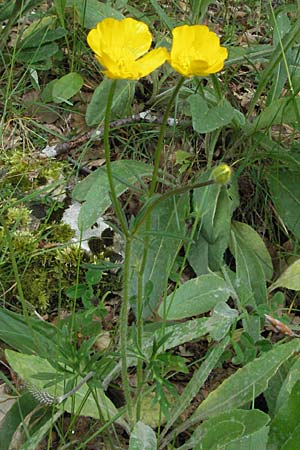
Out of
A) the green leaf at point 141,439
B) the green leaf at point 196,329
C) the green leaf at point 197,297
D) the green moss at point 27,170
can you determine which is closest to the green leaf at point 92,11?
the green moss at point 27,170

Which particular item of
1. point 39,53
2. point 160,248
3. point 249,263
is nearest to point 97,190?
point 160,248

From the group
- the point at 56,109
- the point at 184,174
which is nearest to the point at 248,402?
the point at 184,174

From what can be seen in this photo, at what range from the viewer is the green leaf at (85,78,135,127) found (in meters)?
2.11

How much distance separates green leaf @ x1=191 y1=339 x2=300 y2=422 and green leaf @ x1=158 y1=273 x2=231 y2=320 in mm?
201

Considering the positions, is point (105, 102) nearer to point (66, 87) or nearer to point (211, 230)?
point (66, 87)

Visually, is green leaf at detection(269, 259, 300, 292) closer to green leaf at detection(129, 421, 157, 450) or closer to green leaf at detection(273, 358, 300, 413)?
green leaf at detection(273, 358, 300, 413)

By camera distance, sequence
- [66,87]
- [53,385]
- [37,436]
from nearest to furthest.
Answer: [37,436] → [53,385] → [66,87]

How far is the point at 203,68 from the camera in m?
1.05

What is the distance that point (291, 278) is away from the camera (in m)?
A: 1.88

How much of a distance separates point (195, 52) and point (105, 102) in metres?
1.01

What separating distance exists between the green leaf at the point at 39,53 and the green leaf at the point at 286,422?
140 centimetres

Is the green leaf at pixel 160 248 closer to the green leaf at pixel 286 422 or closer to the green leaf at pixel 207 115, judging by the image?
the green leaf at pixel 207 115

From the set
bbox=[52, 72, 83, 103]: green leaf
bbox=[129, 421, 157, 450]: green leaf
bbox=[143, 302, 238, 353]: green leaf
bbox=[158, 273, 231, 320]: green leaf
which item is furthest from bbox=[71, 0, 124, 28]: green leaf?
bbox=[129, 421, 157, 450]: green leaf

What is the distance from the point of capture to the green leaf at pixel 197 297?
1.71 m
